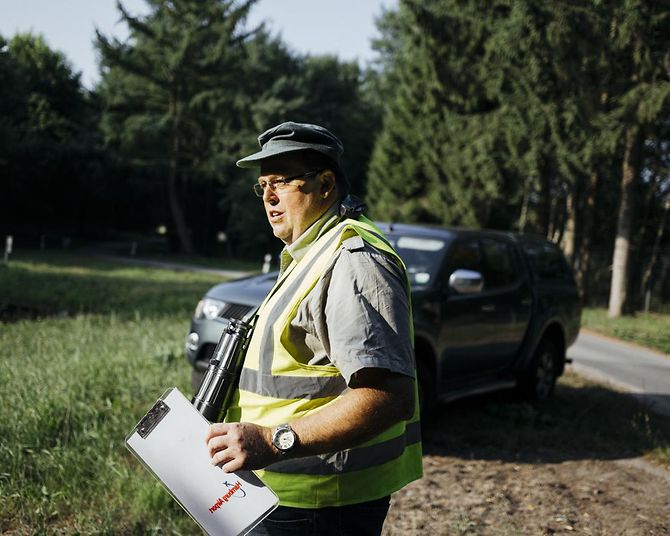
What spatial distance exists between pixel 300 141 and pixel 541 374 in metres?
6.08

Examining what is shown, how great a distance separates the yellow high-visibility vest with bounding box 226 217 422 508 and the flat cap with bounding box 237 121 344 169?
0.72ft

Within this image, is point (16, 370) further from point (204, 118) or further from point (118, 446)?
point (204, 118)

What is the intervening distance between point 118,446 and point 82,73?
4207 centimetres

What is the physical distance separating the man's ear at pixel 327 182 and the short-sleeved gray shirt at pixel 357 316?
0.26 m

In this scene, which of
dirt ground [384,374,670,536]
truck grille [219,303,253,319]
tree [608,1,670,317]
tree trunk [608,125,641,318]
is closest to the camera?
dirt ground [384,374,670,536]

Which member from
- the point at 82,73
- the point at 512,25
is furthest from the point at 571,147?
the point at 82,73

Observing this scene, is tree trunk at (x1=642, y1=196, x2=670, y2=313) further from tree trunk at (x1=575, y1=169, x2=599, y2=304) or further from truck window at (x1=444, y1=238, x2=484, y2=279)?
truck window at (x1=444, y1=238, x2=484, y2=279)

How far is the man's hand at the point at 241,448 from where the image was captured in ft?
5.69

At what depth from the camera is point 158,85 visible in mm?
34844

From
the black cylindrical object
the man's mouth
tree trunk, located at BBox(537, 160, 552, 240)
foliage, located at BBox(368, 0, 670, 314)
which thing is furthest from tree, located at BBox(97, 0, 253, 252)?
the black cylindrical object

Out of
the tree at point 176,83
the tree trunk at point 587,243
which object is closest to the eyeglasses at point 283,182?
the tree trunk at point 587,243

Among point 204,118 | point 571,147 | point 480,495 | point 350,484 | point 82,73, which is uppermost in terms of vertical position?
point 82,73

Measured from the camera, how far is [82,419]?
4973 mm

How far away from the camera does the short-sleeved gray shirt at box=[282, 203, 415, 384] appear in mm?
1712
